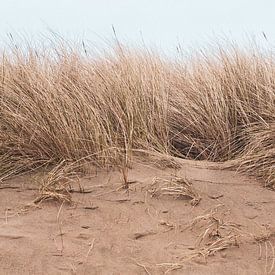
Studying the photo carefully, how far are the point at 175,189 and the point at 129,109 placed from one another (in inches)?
31.0

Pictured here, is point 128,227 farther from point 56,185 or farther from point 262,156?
point 262,156

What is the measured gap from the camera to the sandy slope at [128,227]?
8.37 feet

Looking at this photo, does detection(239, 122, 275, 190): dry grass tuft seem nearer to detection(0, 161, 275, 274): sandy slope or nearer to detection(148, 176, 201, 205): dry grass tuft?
detection(0, 161, 275, 274): sandy slope

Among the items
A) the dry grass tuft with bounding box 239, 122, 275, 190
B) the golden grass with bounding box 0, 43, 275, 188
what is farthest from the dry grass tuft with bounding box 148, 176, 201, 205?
the dry grass tuft with bounding box 239, 122, 275, 190

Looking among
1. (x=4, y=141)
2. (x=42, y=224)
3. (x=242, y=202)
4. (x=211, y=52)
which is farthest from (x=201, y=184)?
(x=211, y=52)

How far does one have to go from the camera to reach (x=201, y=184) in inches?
125

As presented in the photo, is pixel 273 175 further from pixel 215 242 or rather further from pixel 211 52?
pixel 211 52

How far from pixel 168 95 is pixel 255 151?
93 cm

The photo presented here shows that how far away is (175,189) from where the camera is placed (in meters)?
3.06

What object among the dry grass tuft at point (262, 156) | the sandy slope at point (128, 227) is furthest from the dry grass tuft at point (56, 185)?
the dry grass tuft at point (262, 156)

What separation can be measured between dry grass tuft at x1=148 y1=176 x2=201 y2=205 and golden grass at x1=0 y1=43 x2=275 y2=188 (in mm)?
245

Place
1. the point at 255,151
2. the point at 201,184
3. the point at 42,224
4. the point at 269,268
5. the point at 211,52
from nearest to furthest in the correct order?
the point at 269,268, the point at 42,224, the point at 201,184, the point at 255,151, the point at 211,52

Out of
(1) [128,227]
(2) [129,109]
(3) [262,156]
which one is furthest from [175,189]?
(2) [129,109]

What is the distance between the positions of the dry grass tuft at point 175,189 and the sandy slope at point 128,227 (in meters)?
0.04
